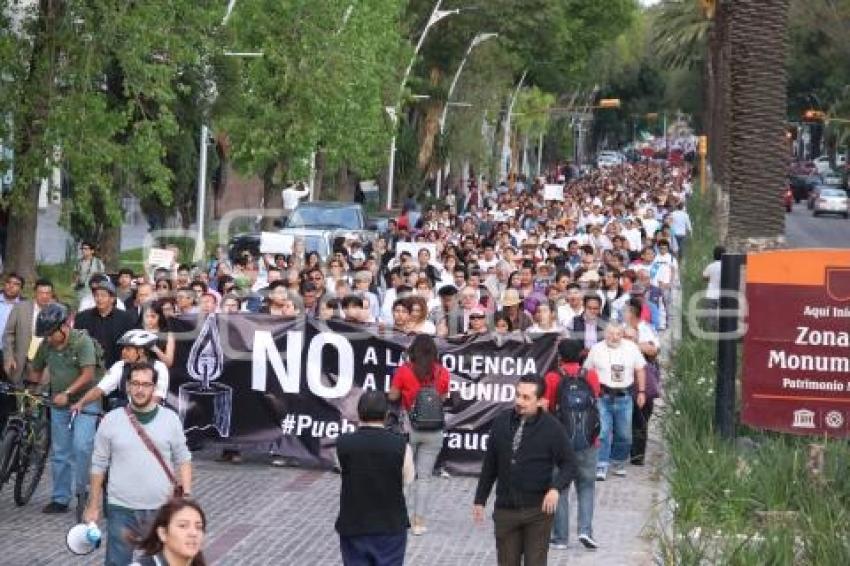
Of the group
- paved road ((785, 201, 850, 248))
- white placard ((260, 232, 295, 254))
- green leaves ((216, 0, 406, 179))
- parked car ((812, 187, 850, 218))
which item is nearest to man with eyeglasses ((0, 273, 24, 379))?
white placard ((260, 232, 295, 254))

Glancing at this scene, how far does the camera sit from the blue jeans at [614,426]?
55.5 ft

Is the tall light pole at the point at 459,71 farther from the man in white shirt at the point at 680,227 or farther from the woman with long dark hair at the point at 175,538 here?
the woman with long dark hair at the point at 175,538

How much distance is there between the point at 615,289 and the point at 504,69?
49947 millimetres

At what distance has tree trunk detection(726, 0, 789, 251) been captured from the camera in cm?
2206

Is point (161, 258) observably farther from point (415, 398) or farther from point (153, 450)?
point (153, 450)

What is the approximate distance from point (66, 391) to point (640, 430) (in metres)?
5.84

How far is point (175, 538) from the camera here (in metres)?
6.87

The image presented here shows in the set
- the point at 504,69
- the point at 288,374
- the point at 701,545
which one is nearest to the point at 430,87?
the point at 504,69

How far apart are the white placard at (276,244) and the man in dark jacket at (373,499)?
18.5 meters

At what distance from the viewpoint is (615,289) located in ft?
76.3

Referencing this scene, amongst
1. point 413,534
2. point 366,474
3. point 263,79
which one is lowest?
point 413,534

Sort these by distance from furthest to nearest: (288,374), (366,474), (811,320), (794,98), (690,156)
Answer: (690,156) < (794,98) < (288,374) < (811,320) < (366,474)

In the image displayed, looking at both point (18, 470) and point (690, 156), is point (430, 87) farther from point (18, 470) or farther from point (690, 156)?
point (690, 156)

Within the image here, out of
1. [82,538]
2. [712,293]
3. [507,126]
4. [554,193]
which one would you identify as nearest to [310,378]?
[712,293]
